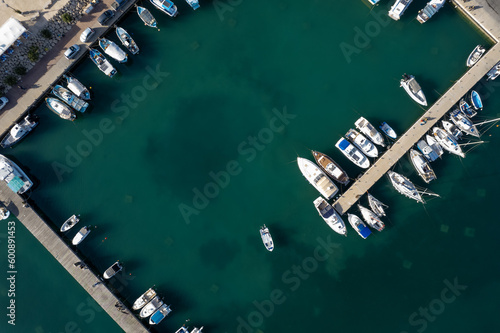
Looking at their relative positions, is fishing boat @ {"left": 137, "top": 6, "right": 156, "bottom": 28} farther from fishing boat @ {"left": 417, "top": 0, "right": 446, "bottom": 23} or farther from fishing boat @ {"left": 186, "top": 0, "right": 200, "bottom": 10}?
fishing boat @ {"left": 417, "top": 0, "right": 446, "bottom": 23}

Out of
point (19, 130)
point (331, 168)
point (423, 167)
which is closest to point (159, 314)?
point (331, 168)

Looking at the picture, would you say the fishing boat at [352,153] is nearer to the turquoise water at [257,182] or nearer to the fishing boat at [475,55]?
the turquoise water at [257,182]

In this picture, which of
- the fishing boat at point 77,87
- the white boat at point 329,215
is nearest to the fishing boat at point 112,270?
the fishing boat at point 77,87

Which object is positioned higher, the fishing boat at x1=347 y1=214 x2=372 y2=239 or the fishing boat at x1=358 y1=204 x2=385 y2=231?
the fishing boat at x1=358 y1=204 x2=385 y2=231

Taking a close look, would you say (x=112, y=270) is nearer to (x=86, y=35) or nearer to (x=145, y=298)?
(x=145, y=298)

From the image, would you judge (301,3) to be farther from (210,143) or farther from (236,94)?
(210,143)

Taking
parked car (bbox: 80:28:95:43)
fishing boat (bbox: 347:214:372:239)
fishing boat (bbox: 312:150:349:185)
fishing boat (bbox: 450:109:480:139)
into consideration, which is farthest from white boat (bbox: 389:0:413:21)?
parked car (bbox: 80:28:95:43)
